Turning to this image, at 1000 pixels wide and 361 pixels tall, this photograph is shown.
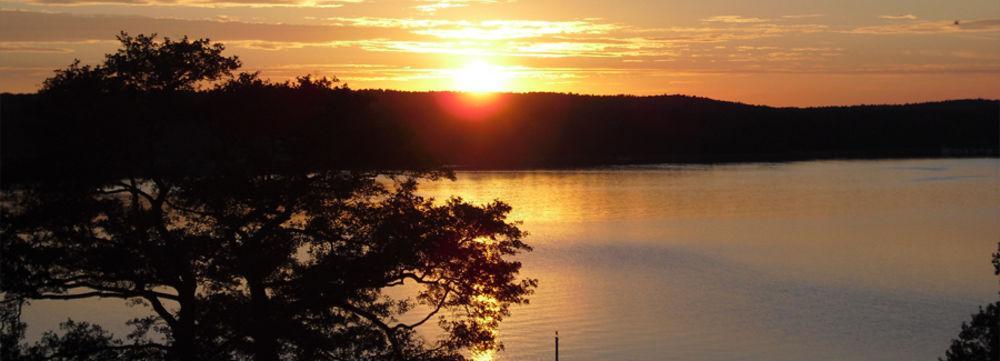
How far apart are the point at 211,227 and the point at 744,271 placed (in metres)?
31.9

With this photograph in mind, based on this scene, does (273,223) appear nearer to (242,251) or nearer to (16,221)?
(242,251)

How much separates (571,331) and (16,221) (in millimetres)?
20129

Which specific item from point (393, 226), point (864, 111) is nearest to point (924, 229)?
point (393, 226)

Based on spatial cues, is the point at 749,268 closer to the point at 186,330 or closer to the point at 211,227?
the point at 211,227

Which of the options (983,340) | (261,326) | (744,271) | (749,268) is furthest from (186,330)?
(749,268)

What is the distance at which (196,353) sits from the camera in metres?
15.5

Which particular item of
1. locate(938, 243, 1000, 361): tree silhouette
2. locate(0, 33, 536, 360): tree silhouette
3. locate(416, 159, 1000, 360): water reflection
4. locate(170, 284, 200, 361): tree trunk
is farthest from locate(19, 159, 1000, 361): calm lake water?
locate(170, 284, 200, 361): tree trunk

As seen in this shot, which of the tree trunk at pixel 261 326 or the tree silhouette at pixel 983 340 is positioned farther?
the tree silhouette at pixel 983 340

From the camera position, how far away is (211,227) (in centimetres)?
1620

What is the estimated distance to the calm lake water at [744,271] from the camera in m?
30.9

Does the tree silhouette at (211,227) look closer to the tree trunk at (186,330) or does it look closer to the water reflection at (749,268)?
the tree trunk at (186,330)

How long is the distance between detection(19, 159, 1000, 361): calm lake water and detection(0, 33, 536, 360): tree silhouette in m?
12.7

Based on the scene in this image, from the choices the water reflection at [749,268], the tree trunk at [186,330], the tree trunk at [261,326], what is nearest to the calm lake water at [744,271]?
the water reflection at [749,268]

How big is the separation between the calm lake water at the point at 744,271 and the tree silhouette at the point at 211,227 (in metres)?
12.7
